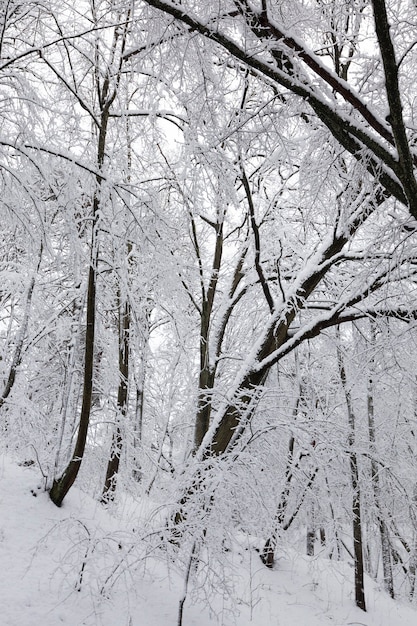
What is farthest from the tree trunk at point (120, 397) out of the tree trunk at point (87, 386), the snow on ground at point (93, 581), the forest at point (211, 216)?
the tree trunk at point (87, 386)

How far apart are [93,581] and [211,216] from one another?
5.93m

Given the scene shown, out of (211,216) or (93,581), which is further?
(211,216)

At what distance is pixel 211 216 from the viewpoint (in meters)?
8.68

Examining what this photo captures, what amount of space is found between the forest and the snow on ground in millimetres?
260

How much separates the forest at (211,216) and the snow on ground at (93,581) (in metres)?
0.26

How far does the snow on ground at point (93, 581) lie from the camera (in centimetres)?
470

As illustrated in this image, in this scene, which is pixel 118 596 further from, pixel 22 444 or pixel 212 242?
pixel 212 242

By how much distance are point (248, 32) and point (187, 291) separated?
4938mm

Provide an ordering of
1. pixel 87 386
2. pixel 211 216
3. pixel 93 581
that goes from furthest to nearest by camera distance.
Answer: pixel 211 216, pixel 87 386, pixel 93 581

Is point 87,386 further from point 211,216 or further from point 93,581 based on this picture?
point 211,216

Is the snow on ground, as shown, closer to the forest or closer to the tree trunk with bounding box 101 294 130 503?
the forest

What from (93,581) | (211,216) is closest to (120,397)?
(211,216)

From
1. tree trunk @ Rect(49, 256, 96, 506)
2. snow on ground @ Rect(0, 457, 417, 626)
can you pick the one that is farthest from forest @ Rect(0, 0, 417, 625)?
snow on ground @ Rect(0, 457, 417, 626)

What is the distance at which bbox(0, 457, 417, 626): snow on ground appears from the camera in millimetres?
4703
